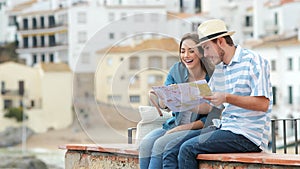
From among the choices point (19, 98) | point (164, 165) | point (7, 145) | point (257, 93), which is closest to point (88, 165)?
point (164, 165)

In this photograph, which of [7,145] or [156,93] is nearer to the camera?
[156,93]

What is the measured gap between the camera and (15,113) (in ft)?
207

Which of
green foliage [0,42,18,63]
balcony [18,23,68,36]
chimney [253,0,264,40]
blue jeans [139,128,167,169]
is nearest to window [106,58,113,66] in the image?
blue jeans [139,128,167,169]

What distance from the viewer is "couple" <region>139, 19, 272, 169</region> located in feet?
12.9

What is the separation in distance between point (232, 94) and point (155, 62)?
0.64 meters

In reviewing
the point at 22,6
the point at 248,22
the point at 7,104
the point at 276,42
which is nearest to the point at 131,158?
the point at 276,42

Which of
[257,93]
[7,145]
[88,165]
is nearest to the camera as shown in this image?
[257,93]

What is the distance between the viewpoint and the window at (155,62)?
4.45m

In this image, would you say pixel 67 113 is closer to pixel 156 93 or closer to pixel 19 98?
pixel 19 98

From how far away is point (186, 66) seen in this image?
4172 millimetres

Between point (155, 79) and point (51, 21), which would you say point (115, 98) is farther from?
point (51, 21)

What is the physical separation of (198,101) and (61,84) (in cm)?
6377

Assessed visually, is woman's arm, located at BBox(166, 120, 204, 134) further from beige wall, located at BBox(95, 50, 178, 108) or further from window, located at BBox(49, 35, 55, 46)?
window, located at BBox(49, 35, 55, 46)

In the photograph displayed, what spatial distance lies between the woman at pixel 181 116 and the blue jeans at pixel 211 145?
0.41 feet
